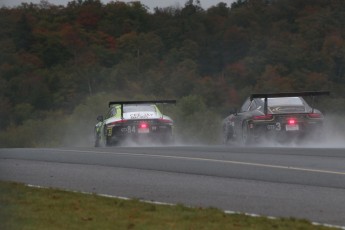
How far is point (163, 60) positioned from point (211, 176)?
221 ft

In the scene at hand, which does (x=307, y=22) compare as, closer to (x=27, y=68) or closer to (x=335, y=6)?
(x=335, y=6)

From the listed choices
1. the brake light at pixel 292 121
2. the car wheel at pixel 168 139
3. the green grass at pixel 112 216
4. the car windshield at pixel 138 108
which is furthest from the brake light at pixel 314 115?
the green grass at pixel 112 216

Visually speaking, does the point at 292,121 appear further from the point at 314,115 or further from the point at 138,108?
the point at 138,108

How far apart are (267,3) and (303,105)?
5607cm

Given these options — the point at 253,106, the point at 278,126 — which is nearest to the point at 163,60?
the point at 253,106

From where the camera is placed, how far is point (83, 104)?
8119 cm

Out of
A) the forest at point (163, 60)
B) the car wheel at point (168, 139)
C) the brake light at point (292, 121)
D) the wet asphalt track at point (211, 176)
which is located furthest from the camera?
the forest at point (163, 60)

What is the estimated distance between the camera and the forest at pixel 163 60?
238 feet

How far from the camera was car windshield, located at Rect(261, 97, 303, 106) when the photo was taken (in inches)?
1113

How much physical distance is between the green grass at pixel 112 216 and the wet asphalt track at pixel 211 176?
625 mm

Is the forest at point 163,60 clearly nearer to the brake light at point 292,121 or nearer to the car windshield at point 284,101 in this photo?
the car windshield at point 284,101

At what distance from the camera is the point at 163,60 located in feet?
277

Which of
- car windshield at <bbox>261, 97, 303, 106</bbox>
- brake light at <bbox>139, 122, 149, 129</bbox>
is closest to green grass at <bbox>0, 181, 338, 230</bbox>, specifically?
car windshield at <bbox>261, 97, 303, 106</bbox>

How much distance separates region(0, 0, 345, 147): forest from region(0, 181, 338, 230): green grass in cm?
5328
